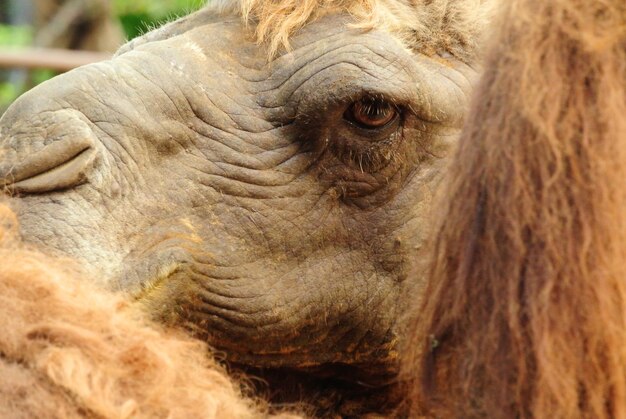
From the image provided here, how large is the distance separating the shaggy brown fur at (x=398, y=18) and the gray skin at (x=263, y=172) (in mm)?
52

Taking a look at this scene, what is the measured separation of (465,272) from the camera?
7.16 feet

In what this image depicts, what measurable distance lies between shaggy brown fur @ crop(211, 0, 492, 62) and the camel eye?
0.30 metres

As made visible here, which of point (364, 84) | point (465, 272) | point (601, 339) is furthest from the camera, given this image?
point (364, 84)

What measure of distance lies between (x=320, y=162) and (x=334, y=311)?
523 mm

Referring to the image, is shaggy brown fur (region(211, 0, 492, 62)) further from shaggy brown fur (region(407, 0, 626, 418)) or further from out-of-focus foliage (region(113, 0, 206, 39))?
out-of-focus foliage (region(113, 0, 206, 39))

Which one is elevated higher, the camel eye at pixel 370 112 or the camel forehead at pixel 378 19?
the camel forehead at pixel 378 19

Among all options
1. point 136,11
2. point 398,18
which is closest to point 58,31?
point 136,11

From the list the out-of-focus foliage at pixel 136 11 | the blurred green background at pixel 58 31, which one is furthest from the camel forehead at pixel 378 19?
the out-of-focus foliage at pixel 136 11

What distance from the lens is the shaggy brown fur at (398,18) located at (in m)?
3.78

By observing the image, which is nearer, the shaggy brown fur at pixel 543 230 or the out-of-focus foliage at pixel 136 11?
the shaggy brown fur at pixel 543 230

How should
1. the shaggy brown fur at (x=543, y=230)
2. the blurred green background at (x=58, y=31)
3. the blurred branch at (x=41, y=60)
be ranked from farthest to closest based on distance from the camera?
1. the blurred green background at (x=58, y=31)
2. the blurred branch at (x=41, y=60)
3. the shaggy brown fur at (x=543, y=230)

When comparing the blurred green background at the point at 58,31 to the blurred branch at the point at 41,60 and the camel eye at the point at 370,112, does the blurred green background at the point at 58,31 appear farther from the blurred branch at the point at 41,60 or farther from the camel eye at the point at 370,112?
the camel eye at the point at 370,112

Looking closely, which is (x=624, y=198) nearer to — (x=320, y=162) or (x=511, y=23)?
(x=511, y=23)

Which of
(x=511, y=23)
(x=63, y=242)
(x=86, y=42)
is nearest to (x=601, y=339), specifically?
Answer: (x=511, y=23)
